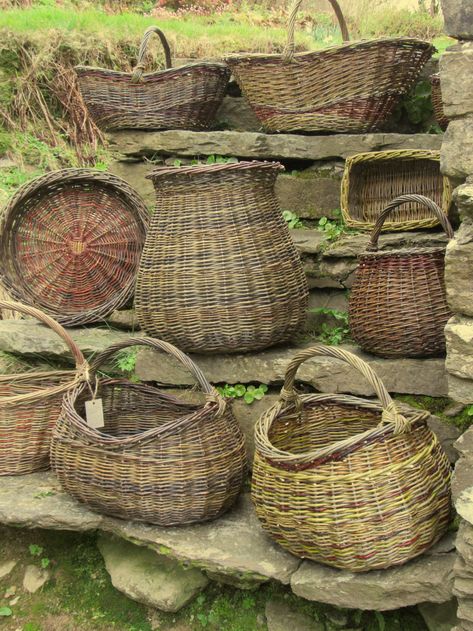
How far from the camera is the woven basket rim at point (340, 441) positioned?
2.33 metres

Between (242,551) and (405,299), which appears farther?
(405,299)

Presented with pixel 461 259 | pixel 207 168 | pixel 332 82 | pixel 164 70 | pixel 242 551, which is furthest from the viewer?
pixel 164 70

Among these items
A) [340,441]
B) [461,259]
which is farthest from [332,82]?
[340,441]

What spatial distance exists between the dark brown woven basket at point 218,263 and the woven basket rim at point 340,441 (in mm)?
442

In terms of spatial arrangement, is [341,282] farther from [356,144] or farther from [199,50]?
[199,50]

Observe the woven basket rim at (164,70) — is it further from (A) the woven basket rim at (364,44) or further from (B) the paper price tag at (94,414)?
(B) the paper price tag at (94,414)

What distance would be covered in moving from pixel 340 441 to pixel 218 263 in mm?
945

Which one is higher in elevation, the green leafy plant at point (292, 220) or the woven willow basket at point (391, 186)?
the woven willow basket at point (391, 186)

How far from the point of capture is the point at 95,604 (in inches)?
119

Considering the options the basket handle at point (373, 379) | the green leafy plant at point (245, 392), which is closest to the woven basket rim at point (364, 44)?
A: the green leafy plant at point (245, 392)

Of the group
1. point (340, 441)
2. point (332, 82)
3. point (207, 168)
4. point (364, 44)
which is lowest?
point (340, 441)

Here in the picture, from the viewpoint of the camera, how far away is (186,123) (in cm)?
421

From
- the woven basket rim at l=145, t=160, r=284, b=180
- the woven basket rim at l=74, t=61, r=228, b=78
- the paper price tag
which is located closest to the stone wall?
the woven basket rim at l=145, t=160, r=284, b=180

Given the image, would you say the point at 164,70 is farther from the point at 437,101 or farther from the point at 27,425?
the point at 27,425
